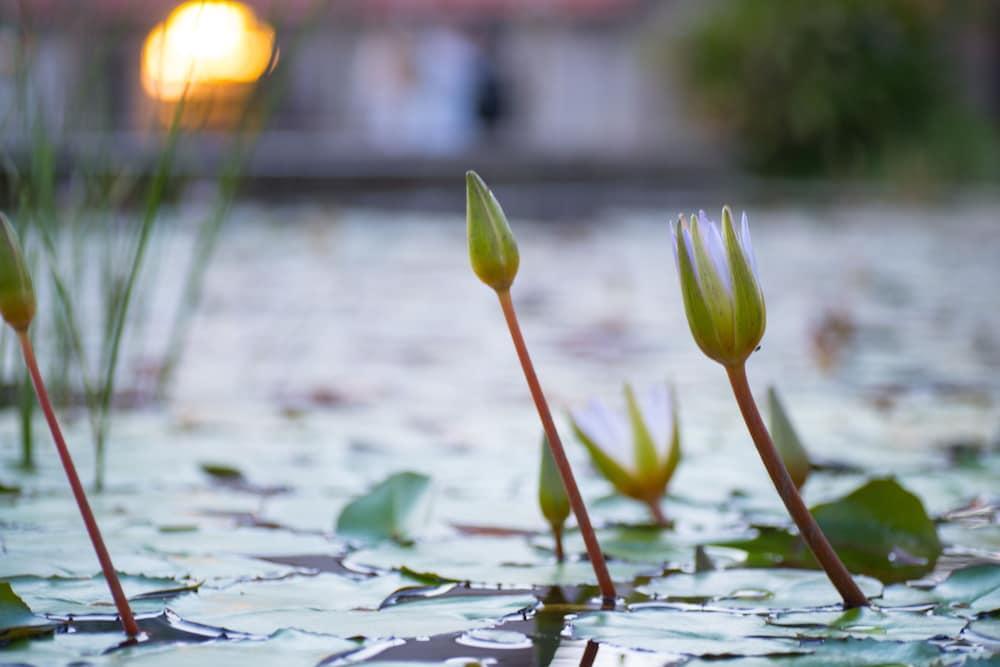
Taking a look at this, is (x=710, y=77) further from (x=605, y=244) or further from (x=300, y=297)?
(x=300, y=297)

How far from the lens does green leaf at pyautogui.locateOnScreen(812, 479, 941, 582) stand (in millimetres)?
1037

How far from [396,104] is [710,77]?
3674 mm

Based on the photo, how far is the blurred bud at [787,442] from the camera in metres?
1.02

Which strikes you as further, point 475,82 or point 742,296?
point 475,82

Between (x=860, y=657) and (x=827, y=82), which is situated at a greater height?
(x=827, y=82)

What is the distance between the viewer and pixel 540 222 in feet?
21.7

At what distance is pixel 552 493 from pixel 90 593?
32 centimetres

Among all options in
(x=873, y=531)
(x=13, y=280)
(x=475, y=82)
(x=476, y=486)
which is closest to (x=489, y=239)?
(x=13, y=280)

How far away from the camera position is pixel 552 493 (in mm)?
969

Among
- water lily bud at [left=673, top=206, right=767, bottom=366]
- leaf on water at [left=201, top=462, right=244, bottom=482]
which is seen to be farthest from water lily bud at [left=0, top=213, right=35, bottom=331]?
leaf on water at [left=201, top=462, right=244, bottom=482]

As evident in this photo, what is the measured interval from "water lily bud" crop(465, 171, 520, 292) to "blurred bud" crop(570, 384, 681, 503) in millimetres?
303

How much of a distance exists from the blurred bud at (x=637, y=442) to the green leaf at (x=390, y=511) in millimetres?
147

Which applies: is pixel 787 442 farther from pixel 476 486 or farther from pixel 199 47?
pixel 199 47

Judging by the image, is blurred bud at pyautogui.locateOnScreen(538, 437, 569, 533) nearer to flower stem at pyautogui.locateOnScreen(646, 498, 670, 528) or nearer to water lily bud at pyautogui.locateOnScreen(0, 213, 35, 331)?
flower stem at pyautogui.locateOnScreen(646, 498, 670, 528)
